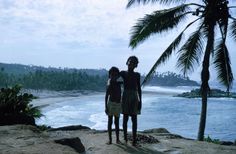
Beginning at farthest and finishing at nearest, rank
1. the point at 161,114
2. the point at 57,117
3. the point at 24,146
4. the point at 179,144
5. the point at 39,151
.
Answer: the point at 161,114
the point at 57,117
the point at 179,144
the point at 24,146
the point at 39,151

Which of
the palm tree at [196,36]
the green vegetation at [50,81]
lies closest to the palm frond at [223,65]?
the palm tree at [196,36]

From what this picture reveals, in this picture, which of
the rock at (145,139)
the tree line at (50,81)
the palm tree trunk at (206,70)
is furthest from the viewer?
the tree line at (50,81)

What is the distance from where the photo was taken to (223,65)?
12.8 m

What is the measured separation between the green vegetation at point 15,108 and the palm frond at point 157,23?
11.8 feet

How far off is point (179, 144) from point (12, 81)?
4171 inches

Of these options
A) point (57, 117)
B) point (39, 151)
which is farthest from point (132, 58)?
point (57, 117)

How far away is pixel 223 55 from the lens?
42.0 ft

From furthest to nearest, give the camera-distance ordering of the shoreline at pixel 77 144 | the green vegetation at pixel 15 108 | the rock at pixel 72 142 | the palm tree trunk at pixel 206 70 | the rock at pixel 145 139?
the palm tree trunk at pixel 206 70, the green vegetation at pixel 15 108, the rock at pixel 145 139, the rock at pixel 72 142, the shoreline at pixel 77 144

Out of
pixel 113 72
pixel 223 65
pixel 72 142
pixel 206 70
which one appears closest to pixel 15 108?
pixel 113 72

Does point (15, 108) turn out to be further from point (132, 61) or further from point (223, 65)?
point (223, 65)

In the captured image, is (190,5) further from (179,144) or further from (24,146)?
(24,146)

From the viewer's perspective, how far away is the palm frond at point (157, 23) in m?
12.4

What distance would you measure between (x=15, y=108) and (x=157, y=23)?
4822mm

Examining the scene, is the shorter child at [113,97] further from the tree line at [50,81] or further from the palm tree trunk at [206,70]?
the tree line at [50,81]
